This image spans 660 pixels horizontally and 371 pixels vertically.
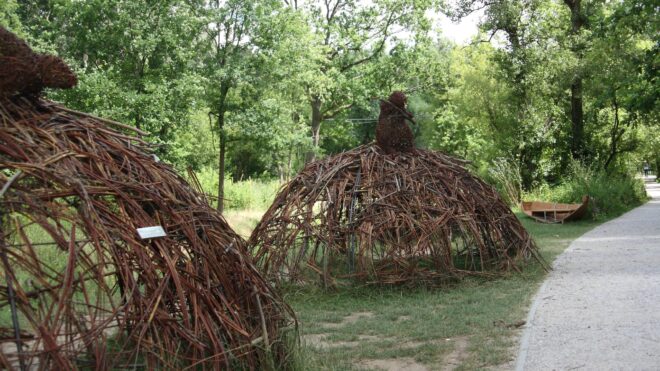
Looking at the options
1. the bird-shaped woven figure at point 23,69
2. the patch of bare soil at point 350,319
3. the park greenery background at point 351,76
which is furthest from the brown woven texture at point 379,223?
the bird-shaped woven figure at point 23,69

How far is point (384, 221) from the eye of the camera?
8367 mm

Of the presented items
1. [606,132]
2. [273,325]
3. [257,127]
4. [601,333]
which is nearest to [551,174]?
[606,132]

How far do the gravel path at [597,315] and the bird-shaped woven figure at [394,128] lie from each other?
2.79m

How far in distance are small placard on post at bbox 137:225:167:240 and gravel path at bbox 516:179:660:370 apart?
299cm

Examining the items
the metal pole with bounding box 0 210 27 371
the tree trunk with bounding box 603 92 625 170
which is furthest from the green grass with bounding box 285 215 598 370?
the tree trunk with bounding box 603 92 625 170

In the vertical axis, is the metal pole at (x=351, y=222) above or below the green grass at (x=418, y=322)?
above

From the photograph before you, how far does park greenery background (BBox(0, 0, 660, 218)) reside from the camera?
1492 centimetres

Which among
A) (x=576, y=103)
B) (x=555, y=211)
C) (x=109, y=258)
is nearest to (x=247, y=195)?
(x=555, y=211)

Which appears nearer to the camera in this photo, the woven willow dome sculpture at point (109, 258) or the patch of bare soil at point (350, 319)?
the woven willow dome sculpture at point (109, 258)

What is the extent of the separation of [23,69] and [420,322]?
4640 mm

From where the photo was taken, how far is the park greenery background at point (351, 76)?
14.9 meters

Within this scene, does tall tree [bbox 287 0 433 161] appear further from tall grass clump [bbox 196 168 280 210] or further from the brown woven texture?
the brown woven texture

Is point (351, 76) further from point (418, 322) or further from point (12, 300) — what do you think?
point (12, 300)

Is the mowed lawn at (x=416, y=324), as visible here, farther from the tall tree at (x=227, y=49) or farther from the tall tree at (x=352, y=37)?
the tall tree at (x=352, y=37)
